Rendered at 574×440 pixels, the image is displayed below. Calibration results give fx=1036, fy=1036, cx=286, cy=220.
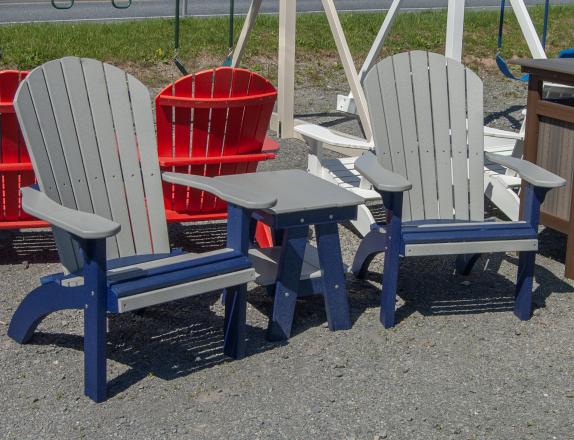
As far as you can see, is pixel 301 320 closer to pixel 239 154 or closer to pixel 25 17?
pixel 239 154

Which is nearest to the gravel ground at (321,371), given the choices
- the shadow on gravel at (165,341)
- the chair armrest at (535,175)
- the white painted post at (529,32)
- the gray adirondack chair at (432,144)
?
the shadow on gravel at (165,341)

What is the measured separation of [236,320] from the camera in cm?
402

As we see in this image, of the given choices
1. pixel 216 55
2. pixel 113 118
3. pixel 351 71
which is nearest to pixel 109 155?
pixel 113 118

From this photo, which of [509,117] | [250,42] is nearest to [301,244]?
[509,117]

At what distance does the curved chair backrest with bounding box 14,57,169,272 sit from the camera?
4035mm

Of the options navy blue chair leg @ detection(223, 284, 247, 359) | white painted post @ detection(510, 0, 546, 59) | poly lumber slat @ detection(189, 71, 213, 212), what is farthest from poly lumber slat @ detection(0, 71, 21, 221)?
white painted post @ detection(510, 0, 546, 59)

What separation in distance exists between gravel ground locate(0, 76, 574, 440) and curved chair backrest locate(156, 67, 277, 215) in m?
0.59

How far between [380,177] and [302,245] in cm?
44

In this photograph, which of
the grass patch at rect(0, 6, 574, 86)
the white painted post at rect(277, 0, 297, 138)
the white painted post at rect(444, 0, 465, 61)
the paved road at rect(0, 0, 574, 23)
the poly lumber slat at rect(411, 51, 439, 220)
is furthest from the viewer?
the paved road at rect(0, 0, 574, 23)

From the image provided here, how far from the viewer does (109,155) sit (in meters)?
4.31

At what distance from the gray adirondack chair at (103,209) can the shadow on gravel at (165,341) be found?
130 millimetres

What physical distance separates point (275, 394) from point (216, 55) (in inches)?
311

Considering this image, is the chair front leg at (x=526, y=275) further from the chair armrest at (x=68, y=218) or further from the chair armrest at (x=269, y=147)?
the chair armrest at (x=68, y=218)

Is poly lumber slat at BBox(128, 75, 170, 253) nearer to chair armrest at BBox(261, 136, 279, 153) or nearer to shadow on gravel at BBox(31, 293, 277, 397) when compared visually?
shadow on gravel at BBox(31, 293, 277, 397)
